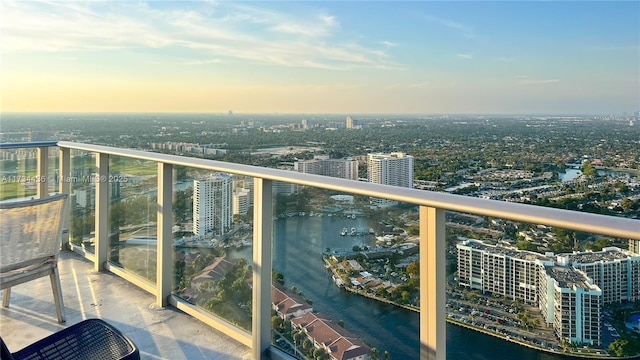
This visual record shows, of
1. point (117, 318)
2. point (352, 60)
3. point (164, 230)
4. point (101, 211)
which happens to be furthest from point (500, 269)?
point (352, 60)

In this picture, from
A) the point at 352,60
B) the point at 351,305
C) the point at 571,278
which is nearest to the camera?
the point at 571,278

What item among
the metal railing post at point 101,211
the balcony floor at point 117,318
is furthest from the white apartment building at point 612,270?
the metal railing post at point 101,211

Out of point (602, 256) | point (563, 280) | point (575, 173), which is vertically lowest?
point (563, 280)

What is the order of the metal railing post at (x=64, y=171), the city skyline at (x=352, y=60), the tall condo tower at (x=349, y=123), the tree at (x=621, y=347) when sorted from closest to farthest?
the tree at (x=621, y=347) < the metal railing post at (x=64, y=171) < the city skyline at (x=352, y=60) < the tall condo tower at (x=349, y=123)

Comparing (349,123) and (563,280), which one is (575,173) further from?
(349,123)

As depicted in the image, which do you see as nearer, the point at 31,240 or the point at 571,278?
the point at 571,278

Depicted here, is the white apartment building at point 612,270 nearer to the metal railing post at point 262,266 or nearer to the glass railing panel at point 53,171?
the metal railing post at point 262,266
